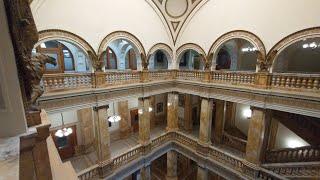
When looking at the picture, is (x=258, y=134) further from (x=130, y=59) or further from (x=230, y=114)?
(x=130, y=59)

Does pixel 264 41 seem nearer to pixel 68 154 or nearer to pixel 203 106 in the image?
pixel 203 106

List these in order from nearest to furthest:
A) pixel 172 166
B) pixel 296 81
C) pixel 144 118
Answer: pixel 296 81, pixel 144 118, pixel 172 166

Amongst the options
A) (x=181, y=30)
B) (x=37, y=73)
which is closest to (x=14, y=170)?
(x=37, y=73)

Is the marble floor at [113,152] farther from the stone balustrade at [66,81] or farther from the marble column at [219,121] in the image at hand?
the stone balustrade at [66,81]

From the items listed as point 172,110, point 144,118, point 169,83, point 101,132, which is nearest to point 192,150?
point 172,110

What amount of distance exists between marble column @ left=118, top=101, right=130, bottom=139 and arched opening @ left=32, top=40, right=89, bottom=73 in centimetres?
359

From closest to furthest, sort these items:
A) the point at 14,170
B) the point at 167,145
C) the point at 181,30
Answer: the point at 14,170 < the point at 181,30 < the point at 167,145

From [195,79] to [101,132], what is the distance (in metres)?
5.73

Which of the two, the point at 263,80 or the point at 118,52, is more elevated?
the point at 118,52

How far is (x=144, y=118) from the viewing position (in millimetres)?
9945

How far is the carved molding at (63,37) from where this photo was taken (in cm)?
600

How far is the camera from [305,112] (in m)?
6.48

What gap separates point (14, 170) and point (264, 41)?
8.49m

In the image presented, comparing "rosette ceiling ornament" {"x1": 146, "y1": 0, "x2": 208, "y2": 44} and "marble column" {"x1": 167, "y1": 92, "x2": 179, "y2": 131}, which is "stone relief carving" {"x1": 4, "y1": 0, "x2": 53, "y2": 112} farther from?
"marble column" {"x1": 167, "y1": 92, "x2": 179, "y2": 131}
